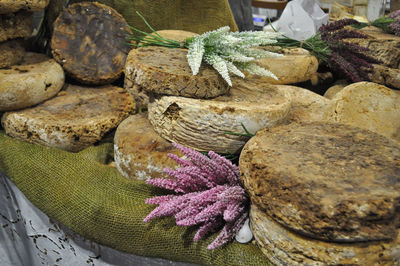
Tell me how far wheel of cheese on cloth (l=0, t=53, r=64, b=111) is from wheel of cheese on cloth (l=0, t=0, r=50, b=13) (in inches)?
14.2

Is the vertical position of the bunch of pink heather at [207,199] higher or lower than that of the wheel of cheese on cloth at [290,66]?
lower

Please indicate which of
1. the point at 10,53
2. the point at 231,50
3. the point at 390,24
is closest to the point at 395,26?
the point at 390,24

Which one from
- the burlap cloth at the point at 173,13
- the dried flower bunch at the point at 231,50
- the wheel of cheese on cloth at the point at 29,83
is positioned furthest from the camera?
the burlap cloth at the point at 173,13

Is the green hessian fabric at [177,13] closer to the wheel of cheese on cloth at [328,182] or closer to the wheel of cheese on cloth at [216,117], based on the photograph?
the wheel of cheese on cloth at [216,117]

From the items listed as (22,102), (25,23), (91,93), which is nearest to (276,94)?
(91,93)

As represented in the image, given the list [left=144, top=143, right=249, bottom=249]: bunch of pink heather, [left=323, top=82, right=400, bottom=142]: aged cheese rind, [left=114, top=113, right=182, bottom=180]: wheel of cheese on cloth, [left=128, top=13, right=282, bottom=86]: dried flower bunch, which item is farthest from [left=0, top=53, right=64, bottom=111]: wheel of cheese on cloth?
[left=323, top=82, right=400, bottom=142]: aged cheese rind

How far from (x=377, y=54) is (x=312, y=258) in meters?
1.88

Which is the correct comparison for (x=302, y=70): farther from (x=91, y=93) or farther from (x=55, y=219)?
(x=55, y=219)

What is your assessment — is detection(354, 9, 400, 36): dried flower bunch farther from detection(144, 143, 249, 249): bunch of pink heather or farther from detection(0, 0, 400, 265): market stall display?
detection(144, 143, 249, 249): bunch of pink heather

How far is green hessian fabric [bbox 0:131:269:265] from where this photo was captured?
1441 mm

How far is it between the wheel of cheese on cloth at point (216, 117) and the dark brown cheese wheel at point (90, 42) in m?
0.84

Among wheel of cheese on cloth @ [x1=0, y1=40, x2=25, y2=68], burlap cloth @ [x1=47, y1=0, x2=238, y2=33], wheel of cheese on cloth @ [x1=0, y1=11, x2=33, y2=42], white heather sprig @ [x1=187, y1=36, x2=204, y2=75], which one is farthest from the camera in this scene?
burlap cloth @ [x1=47, y1=0, x2=238, y2=33]

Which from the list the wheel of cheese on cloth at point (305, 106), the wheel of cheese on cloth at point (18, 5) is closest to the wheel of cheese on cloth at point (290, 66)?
the wheel of cheese on cloth at point (305, 106)

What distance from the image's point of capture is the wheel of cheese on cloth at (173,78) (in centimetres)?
161
